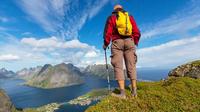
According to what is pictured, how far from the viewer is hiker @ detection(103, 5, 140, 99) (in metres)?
8.57

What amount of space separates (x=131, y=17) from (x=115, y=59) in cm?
213

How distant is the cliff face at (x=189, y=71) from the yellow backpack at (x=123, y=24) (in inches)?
371

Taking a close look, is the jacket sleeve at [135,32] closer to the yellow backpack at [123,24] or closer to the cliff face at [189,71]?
the yellow backpack at [123,24]

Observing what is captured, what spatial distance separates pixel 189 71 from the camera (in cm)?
1648

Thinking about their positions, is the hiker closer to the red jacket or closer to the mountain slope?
the red jacket

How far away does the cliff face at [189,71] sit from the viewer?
1556 centimetres

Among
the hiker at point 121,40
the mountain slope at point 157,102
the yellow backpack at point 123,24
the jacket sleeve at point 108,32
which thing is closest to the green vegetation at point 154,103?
the mountain slope at point 157,102

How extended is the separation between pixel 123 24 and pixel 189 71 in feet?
35.2

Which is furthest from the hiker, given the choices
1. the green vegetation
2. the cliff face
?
the cliff face

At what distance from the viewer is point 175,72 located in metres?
18.0

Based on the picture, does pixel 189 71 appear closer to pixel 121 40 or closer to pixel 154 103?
pixel 154 103

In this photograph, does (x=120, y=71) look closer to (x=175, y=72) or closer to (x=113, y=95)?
(x=113, y=95)

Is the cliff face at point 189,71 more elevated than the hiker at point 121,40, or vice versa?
the hiker at point 121,40

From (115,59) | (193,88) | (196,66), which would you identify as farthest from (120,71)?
(196,66)
